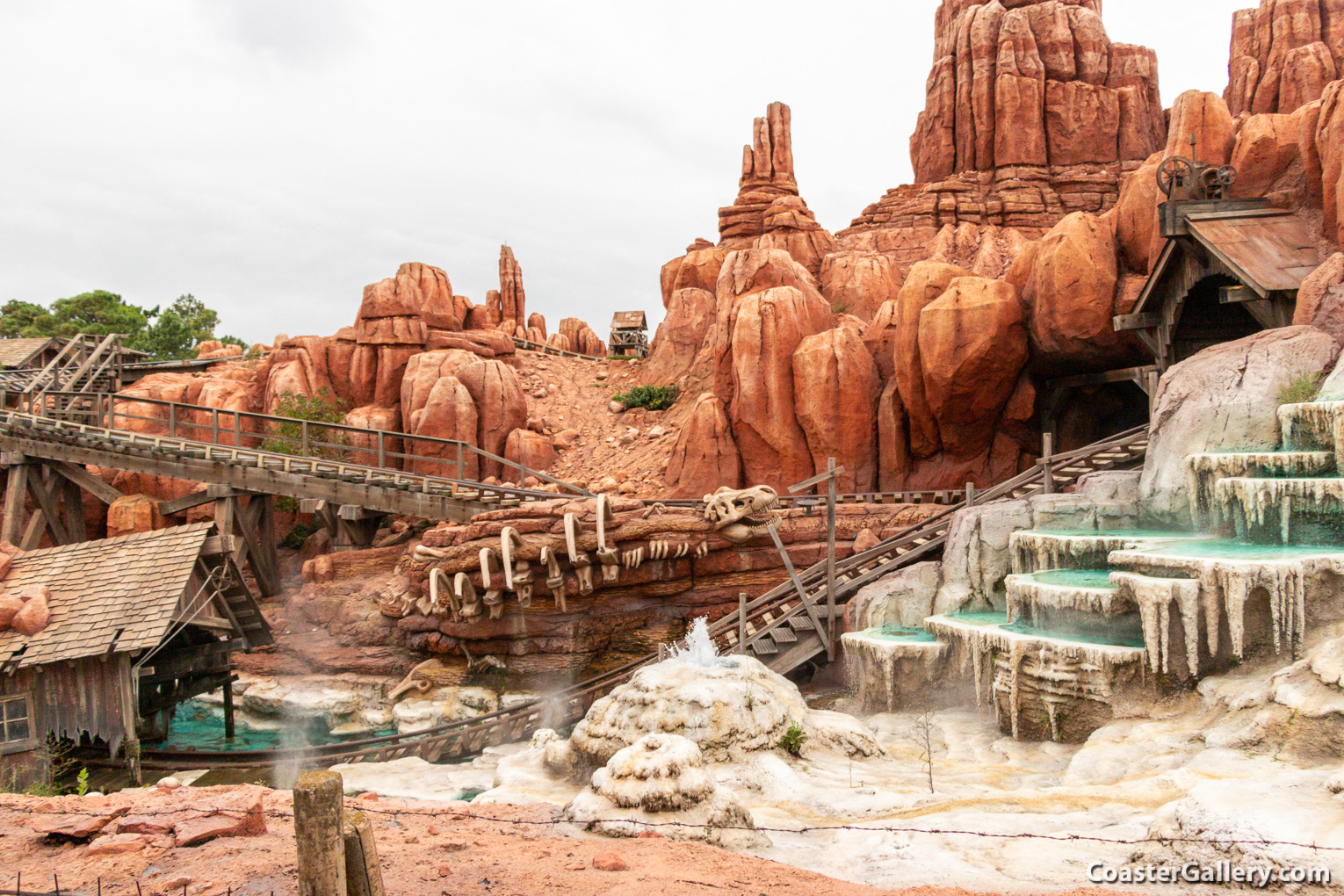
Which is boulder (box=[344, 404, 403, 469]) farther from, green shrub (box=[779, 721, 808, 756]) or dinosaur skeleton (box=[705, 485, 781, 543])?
green shrub (box=[779, 721, 808, 756])

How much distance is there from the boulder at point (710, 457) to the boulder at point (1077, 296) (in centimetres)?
779

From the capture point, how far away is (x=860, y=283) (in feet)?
95.9

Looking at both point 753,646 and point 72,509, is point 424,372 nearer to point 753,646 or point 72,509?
point 72,509

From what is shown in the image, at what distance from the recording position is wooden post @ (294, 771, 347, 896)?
13.9 feet

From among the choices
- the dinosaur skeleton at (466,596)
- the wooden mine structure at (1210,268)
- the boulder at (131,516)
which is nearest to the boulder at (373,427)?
the boulder at (131,516)

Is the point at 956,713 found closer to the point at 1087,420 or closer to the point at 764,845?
the point at 764,845

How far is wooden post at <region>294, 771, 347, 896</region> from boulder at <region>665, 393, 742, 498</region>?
18432 millimetres

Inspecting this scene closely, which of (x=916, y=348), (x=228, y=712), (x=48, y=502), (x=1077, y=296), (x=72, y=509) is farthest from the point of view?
(x=72, y=509)

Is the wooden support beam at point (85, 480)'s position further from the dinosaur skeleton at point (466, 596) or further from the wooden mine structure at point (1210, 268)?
the wooden mine structure at point (1210, 268)

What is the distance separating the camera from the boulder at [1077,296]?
19.1 meters

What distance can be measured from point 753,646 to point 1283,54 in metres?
36.8

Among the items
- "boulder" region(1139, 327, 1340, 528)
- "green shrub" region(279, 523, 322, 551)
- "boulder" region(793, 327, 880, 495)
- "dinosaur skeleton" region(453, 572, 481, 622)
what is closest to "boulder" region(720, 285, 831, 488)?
"boulder" region(793, 327, 880, 495)

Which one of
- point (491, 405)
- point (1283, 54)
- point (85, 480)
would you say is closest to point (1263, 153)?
point (491, 405)

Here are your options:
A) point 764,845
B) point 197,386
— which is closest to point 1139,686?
point 764,845
